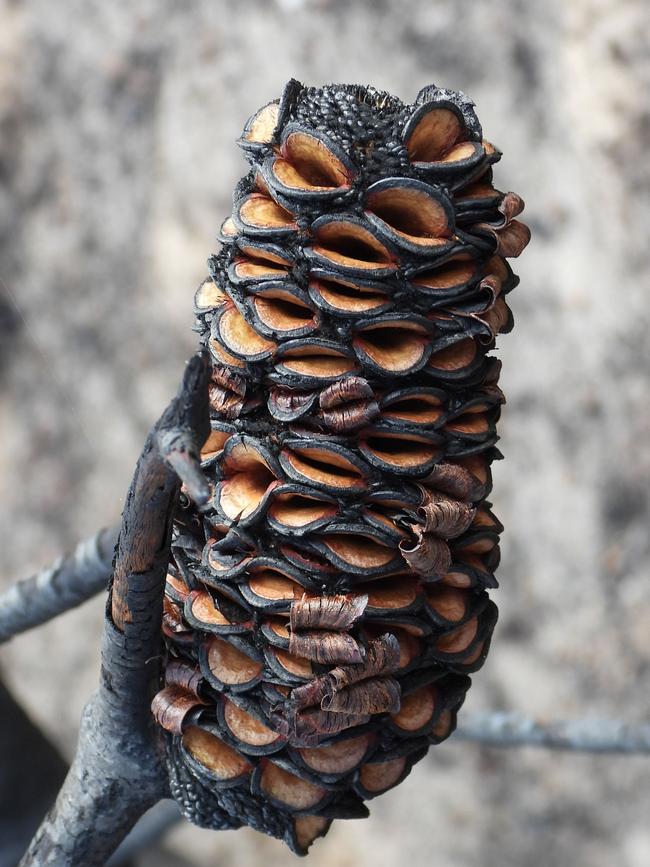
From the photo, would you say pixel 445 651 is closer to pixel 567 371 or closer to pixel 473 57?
pixel 567 371

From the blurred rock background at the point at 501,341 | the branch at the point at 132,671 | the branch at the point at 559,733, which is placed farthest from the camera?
the blurred rock background at the point at 501,341

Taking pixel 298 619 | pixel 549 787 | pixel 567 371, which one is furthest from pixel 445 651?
pixel 549 787

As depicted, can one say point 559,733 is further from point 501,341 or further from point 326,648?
point 501,341

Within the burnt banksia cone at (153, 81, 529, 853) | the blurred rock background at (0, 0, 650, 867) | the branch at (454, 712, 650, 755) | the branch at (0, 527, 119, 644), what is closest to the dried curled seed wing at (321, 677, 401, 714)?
the burnt banksia cone at (153, 81, 529, 853)

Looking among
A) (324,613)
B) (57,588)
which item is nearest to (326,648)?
(324,613)

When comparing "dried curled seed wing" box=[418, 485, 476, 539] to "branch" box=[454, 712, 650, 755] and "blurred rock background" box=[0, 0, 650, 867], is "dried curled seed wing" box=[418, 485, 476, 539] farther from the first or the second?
"blurred rock background" box=[0, 0, 650, 867]

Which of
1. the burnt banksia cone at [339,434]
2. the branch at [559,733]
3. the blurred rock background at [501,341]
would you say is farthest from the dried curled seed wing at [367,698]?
the blurred rock background at [501,341]

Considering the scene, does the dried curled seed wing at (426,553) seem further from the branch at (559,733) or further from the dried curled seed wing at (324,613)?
the branch at (559,733)

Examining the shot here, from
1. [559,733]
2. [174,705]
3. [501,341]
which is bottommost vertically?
[559,733]
